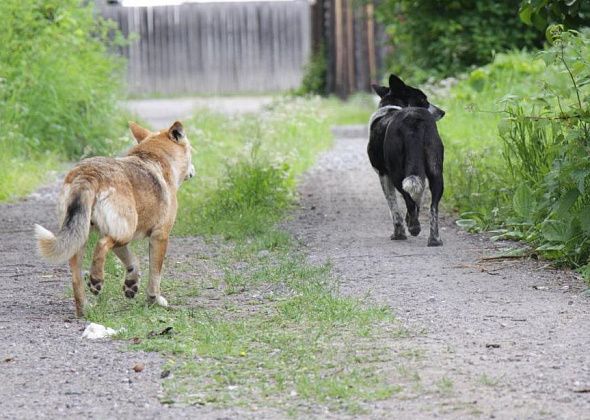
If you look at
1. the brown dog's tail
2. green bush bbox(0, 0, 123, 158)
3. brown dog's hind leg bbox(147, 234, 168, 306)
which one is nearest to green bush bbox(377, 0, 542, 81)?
green bush bbox(0, 0, 123, 158)

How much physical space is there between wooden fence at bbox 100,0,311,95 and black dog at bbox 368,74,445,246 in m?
26.2

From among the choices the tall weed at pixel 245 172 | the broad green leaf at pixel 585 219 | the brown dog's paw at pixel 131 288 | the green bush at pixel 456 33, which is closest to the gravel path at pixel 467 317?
the broad green leaf at pixel 585 219

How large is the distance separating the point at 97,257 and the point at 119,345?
666 millimetres

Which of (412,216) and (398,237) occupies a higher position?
(412,216)

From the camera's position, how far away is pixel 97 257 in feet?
21.7

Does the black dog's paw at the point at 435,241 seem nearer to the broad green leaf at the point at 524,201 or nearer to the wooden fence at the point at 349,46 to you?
the broad green leaf at the point at 524,201

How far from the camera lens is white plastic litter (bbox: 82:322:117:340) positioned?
630 cm

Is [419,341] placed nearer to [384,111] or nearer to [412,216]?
[412,216]

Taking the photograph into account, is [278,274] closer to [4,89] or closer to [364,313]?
[364,313]

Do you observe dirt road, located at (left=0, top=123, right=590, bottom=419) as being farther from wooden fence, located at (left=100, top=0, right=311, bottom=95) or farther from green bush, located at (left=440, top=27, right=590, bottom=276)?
wooden fence, located at (left=100, top=0, right=311, bottom=95)

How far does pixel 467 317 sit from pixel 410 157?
2638 mm

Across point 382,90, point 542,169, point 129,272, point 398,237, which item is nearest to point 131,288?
point 129,272

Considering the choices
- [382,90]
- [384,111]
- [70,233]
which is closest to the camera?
[70,233]

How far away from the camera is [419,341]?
19.7ft
